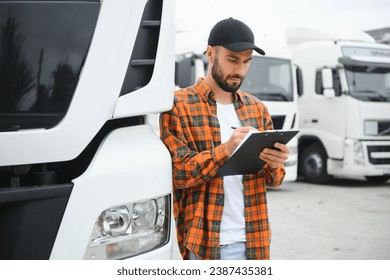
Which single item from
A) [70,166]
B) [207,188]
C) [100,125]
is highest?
[100,125]

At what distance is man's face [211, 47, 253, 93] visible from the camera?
235 cm

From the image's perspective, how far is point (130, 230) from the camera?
1.98m

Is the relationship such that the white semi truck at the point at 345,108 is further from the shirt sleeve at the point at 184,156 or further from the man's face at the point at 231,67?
the shirt sleeve at the point at 184,156

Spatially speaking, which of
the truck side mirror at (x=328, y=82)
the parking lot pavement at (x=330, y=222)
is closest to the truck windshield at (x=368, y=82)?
the truck side mirror at (x=328, y=82)

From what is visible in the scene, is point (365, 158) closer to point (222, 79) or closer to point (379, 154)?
point (379, 154)

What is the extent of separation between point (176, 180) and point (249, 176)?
1.05 ft

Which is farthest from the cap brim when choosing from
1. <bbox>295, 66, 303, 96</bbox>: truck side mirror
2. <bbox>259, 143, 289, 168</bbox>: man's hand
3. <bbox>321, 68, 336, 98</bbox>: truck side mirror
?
<bbox>321, 68, 336, 98</bbox>: truck side mirror

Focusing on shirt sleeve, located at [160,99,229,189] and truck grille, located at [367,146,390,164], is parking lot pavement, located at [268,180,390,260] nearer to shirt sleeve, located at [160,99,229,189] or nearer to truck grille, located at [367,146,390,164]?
truck grille, located at [367,146,390,164]

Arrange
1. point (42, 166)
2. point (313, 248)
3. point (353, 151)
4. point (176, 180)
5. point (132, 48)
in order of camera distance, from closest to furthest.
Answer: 1. point (42, 166)
2. point (132, 48)
3. point (176, 180)
4. point (313, 248)
5. point (353, 151)

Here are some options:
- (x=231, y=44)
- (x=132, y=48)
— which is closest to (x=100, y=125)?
(x=132, y=48)

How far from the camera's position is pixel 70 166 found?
2.00 meters

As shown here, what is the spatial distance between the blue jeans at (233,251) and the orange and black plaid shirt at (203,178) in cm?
3
